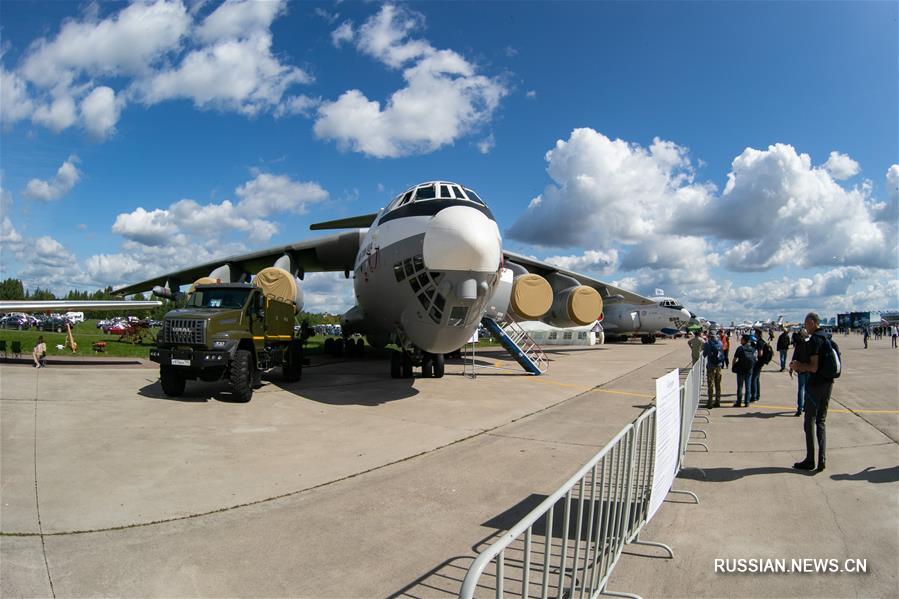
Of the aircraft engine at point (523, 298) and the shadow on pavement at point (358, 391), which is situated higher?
the aircraft engine at point (523, 298)

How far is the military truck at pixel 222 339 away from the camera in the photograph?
10297mm

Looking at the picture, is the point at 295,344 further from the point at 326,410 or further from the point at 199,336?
the point at 326,410

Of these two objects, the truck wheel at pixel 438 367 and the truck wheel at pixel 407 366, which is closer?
the truck wheel at pixel 407 366

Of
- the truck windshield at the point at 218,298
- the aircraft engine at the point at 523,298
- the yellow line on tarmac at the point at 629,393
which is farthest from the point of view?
the aircraft engine at the point at 523,298

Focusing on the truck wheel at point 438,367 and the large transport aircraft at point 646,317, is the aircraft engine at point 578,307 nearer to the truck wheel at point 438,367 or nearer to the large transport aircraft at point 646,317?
the truck wheel at point 438,367

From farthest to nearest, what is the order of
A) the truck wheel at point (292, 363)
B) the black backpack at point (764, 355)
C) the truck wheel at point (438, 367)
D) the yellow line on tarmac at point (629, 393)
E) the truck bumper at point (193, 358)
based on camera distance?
the truck wheel at point (438, 367)
the truck wheel at point (292, 363)
the yellow line on tarmac at point (629, 393)
the black backpack at point (764, 355)
the truck bumper at point (193, 358)

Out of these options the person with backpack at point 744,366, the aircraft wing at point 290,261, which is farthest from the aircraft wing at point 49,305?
the person with backpack at point 744,366

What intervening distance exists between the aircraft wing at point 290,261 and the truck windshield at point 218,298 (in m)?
7.32

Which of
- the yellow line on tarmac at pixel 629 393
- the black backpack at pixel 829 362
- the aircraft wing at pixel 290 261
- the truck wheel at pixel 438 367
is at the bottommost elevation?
the yellow line on tarmac at pixel 629 393

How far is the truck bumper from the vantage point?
33.2 feet

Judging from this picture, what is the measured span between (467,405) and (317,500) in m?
5.66

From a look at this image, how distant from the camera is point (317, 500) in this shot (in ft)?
16.5

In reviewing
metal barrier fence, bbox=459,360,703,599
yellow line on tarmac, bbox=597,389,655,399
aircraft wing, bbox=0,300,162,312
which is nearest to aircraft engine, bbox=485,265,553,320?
yellow line on tarmac, bbox=597,389,655,399

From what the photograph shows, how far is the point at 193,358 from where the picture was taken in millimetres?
10164
